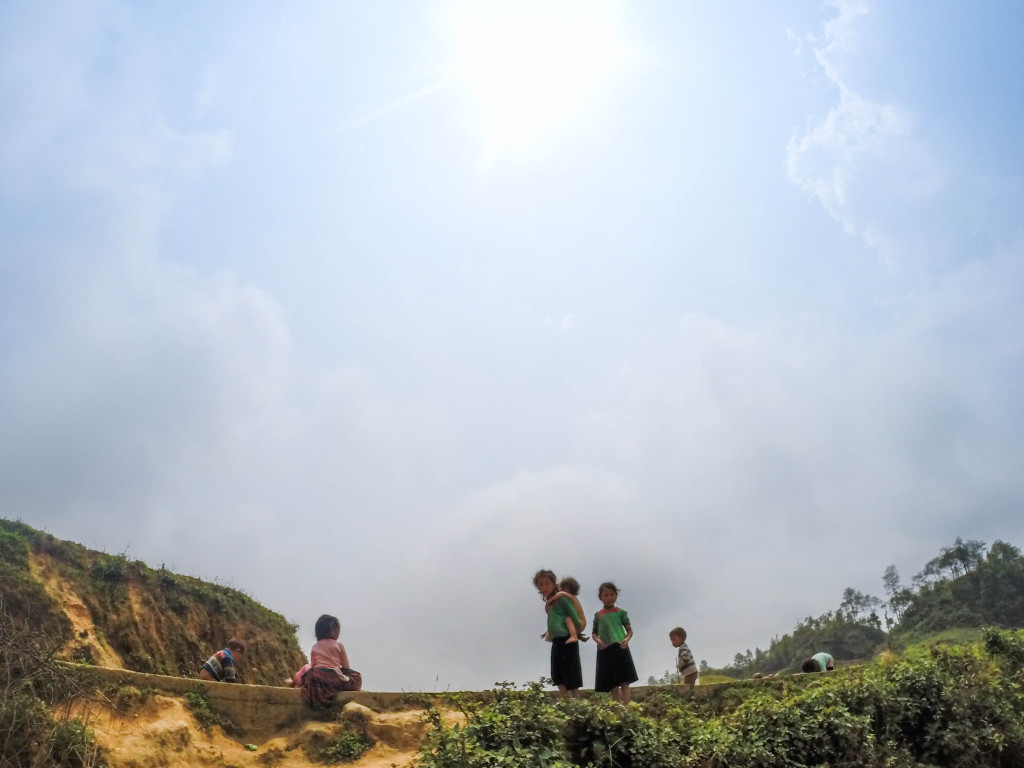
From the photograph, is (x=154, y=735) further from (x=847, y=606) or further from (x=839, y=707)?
(x=847, y=606)

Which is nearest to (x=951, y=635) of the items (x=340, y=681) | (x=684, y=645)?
(x=684, y=645)

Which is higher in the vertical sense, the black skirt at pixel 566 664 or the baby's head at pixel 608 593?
the baby's head at pixel 608 593

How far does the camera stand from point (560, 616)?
9.77 metres

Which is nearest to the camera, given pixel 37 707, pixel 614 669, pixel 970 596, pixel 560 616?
pixel 37 707

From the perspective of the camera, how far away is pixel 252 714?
29.0 ft

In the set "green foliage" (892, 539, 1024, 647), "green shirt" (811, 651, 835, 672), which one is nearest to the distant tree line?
"green foliage" (892, 539, 1024, 647)

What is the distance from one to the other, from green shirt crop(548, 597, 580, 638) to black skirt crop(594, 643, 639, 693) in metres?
0.99

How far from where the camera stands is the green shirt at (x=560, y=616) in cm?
970

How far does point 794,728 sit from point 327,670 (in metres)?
5.49

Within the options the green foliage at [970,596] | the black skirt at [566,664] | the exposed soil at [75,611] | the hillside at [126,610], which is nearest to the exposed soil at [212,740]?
the black skirt at [566,664]

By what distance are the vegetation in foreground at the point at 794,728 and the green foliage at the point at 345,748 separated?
148cm

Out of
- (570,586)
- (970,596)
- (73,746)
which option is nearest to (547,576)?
(570,586)

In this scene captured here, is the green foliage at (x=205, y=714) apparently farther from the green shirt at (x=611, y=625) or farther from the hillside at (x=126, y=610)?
the hillside at (x=126, y=610)

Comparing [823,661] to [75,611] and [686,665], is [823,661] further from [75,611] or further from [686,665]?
[75,611]
